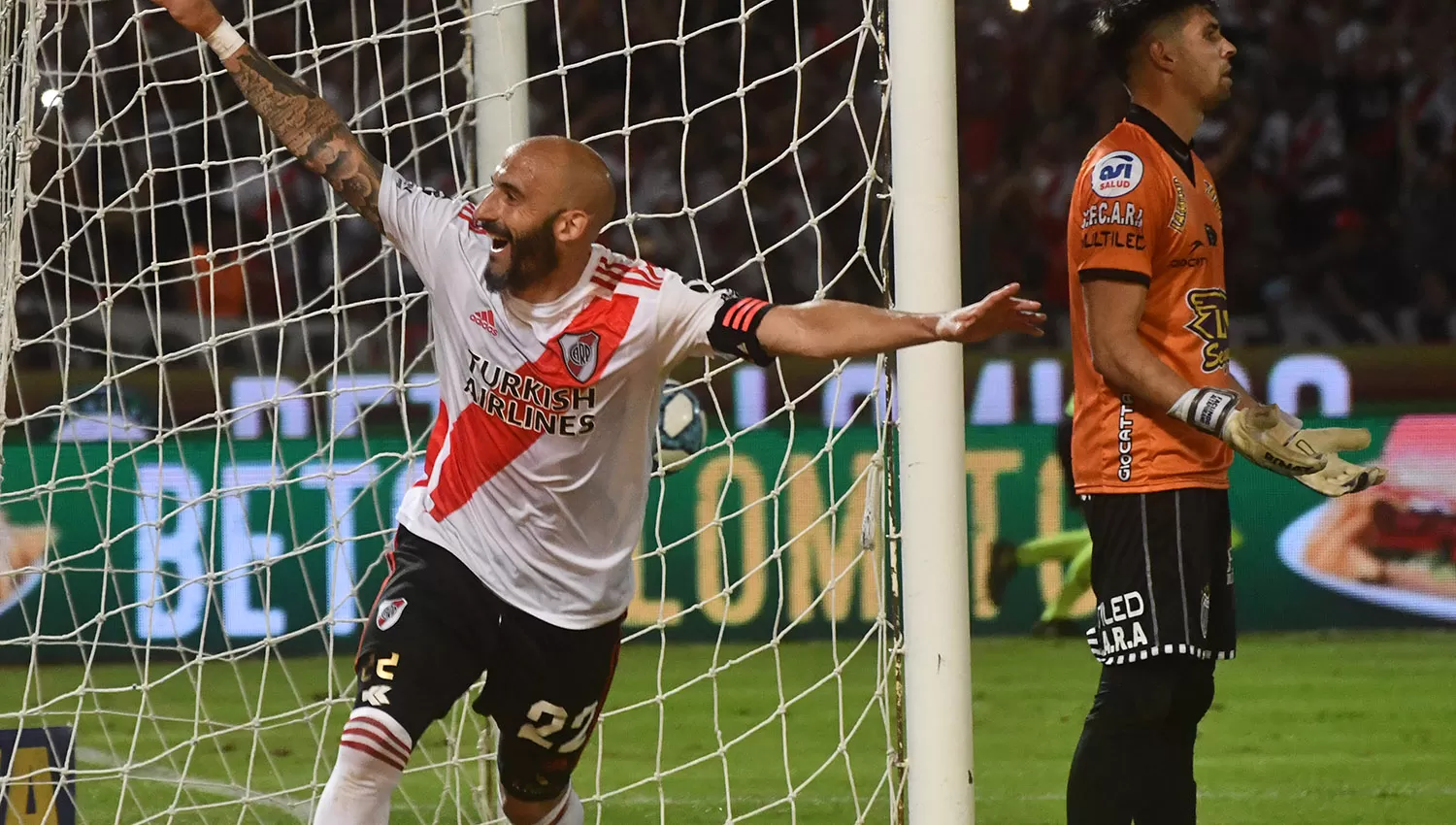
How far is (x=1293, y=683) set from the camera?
660 cm

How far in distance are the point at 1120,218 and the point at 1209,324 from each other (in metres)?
0.28

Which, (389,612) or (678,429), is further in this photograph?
(678,429)

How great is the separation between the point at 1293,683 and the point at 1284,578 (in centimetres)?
114

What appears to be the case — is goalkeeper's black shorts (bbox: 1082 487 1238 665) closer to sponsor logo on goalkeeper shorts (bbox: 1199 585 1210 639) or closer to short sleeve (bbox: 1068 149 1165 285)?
sponsor logo on goalkeeper shorts (bbox: 1199 585 1210 639)

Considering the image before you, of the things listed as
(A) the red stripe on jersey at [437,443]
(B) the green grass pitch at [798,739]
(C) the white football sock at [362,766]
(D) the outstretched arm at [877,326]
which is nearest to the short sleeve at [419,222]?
(A) the red stripe on jersey at [437,443]

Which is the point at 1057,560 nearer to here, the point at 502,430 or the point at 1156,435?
the point at 1156,435

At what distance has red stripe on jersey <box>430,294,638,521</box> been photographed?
10.4 feet

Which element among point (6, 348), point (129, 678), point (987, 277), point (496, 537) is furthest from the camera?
point (987, 277)

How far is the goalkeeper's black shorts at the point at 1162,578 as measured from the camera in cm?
314

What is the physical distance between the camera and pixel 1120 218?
318cm

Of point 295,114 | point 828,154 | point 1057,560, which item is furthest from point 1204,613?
point 828,154

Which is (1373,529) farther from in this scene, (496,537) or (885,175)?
(496,537)

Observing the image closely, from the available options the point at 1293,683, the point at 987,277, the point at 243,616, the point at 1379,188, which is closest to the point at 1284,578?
the point at 1293,683

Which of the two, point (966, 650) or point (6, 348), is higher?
point (6, 348)
